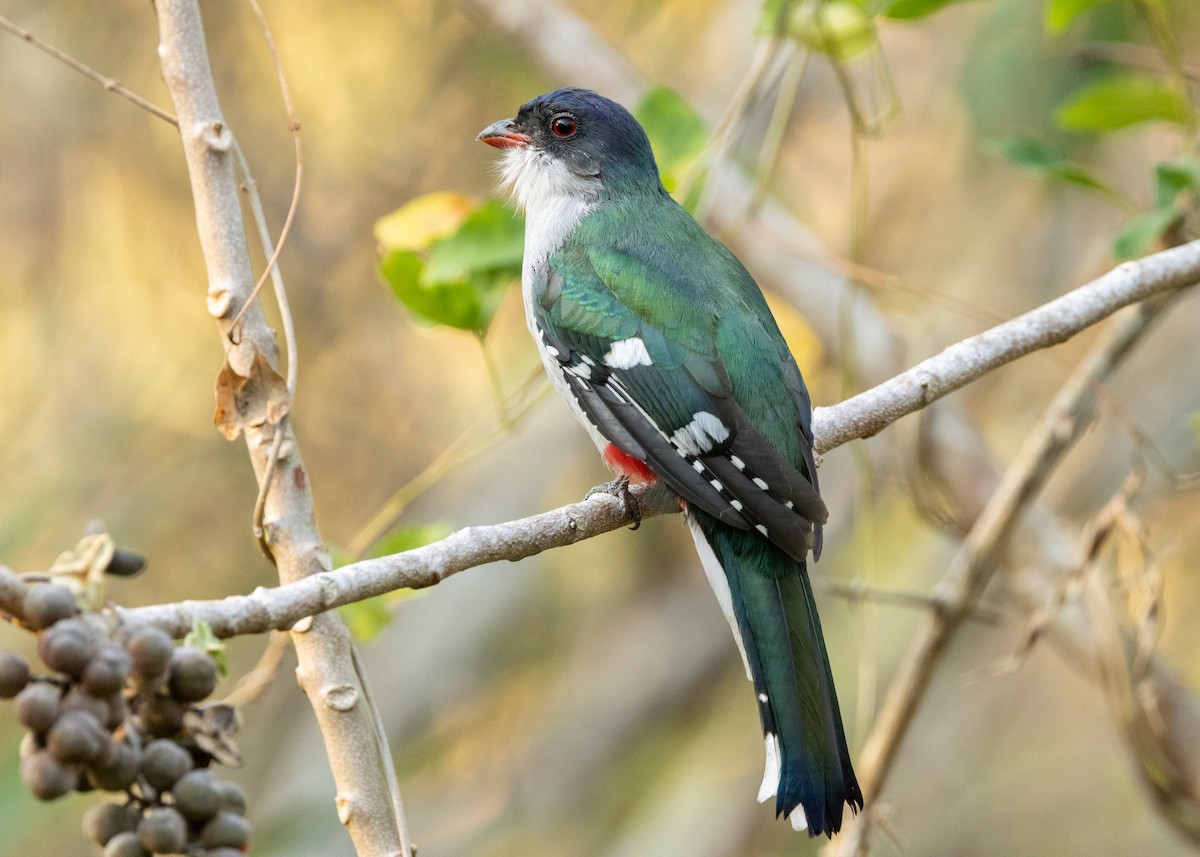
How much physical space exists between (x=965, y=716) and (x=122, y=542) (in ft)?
11.9

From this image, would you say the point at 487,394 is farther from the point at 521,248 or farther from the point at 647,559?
the point at 521,248

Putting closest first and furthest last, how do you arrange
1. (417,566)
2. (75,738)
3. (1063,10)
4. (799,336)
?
(75,738) → (417,566) → (1063,10) → (799,336)

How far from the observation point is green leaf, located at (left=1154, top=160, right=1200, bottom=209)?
2908 millimetres

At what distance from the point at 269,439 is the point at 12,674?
0.76 m

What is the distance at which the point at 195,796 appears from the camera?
1304 mm

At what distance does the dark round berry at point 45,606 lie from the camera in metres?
1.18

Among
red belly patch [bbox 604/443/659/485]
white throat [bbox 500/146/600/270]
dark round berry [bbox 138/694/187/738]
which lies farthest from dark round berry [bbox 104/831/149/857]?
white throat [bbox 500/146/600/270]

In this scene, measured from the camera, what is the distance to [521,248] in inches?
118

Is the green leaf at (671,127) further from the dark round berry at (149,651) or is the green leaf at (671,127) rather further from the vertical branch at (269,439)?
the dark round berry at (149,651)

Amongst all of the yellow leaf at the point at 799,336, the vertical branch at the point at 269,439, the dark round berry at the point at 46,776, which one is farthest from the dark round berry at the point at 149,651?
the yellow leaf at the point at 799,336

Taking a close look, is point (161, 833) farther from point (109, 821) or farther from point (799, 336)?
point (799, 336)

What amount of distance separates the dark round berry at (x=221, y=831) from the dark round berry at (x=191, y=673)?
15 centimetres

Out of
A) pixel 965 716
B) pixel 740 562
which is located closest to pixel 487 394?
pixel 965 716

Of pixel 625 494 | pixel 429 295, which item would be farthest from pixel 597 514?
pixel 429 295
